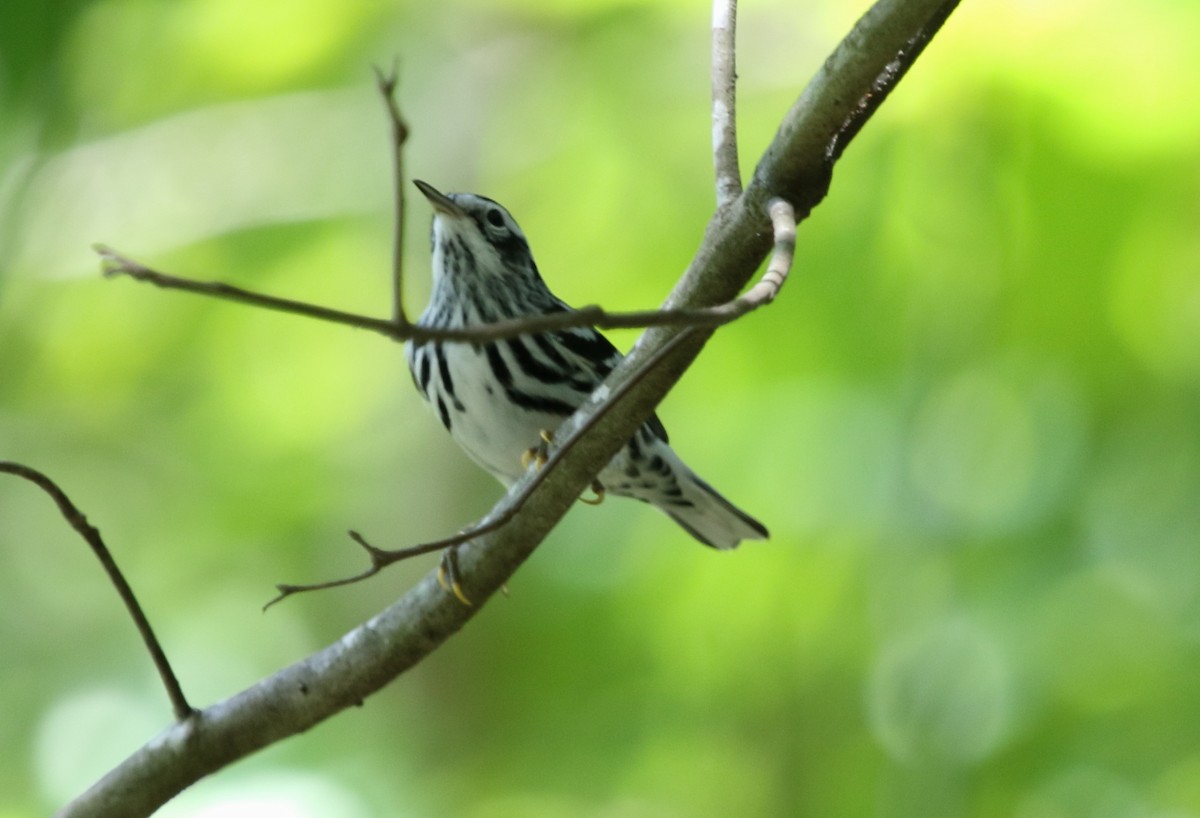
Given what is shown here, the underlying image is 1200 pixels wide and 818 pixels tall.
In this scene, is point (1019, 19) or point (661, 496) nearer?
point (661, 496)

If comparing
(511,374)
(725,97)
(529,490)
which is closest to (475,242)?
(511,374)

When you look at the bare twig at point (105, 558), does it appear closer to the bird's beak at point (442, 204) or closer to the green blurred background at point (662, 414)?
the bird's beak at point (442, 204)

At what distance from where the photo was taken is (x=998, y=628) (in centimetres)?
479

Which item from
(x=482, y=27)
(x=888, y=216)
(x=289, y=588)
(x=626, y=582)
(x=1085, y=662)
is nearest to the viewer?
(x=289, y=588)

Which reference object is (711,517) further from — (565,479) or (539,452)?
(565,479)

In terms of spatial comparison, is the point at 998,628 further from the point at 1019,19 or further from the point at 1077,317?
the point at 1019,19

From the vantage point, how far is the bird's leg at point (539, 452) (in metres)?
3.66

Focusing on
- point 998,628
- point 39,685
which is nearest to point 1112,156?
point 998,628

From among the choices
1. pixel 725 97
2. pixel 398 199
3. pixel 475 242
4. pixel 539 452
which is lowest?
pixel 398 199

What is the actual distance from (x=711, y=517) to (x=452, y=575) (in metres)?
1.73

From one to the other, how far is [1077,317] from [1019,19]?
1.09 m

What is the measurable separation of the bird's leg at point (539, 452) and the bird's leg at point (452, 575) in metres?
0.54

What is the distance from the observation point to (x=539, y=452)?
3.79 m

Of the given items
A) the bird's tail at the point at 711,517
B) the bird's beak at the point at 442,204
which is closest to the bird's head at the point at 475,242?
the bird's beak at the point at 442,204
